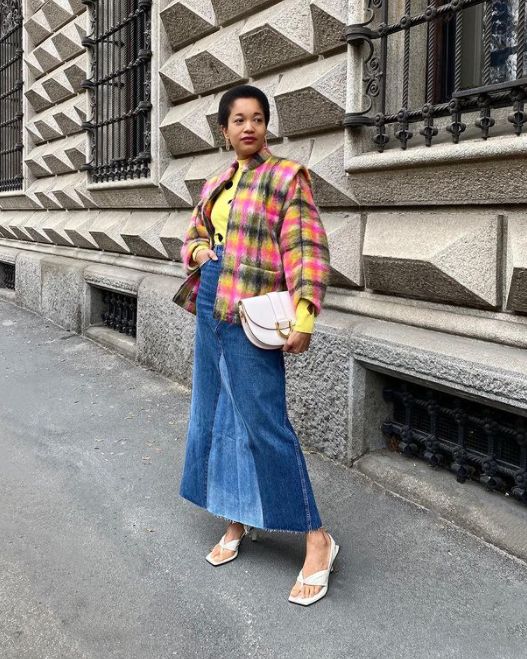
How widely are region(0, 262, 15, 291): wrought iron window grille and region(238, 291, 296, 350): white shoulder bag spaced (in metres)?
8.27

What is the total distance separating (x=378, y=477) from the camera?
11.5 feet

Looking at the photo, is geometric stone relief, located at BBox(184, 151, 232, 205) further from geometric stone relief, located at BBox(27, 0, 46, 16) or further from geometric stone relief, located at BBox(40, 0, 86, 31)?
geometric stone relief, located at BBox(27, 0, 46, 16)

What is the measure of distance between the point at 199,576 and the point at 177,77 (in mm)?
3829

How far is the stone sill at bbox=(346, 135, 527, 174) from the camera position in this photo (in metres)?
2.84

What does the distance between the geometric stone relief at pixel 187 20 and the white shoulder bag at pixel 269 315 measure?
3.10 m

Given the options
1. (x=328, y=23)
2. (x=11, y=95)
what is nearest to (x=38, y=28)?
(x=11, y=95)

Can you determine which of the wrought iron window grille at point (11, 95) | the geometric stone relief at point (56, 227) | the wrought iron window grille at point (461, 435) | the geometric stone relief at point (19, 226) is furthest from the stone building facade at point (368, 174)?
the wrought iron window grille at point (11, 95)

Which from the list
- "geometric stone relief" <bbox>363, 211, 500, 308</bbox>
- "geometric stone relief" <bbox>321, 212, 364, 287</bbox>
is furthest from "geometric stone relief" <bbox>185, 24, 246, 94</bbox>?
"geometric stone relief" <bbox>363, 211, 500, 308</bbox>

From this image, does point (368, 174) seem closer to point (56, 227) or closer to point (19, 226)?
point (56, 227)

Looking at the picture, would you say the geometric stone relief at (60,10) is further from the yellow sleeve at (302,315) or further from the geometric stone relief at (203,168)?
the yellow sleeve at (302,315)

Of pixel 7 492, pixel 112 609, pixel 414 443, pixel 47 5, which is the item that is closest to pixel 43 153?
pixel 47 5

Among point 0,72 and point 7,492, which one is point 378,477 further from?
point 0,72

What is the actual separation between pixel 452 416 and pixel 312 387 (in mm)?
837

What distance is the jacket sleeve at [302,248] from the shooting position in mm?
2414
